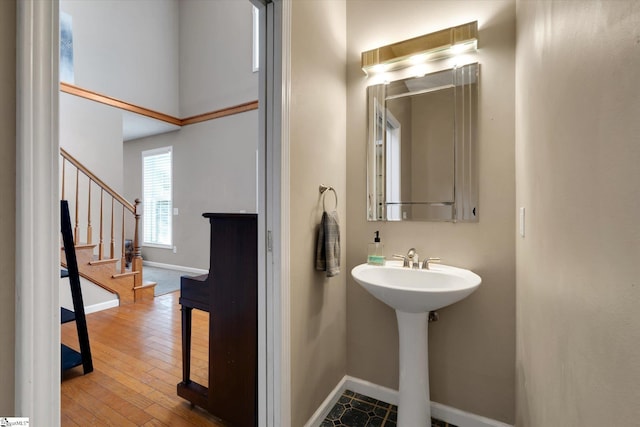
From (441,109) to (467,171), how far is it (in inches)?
15.3

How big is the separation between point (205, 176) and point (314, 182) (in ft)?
12.5

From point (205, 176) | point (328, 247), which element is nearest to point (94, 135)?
point (205, 176)

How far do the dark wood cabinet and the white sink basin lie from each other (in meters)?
0.56

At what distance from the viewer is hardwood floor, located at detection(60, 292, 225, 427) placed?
5.37 feet

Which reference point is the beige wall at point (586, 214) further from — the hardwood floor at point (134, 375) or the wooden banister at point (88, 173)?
the wooden banister at point (88, 173)

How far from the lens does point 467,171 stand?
1579 mm

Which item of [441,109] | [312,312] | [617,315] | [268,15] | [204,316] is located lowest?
[204,316]

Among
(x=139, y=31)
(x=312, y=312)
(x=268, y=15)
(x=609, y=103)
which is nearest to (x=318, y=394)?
(x=312, y=312)

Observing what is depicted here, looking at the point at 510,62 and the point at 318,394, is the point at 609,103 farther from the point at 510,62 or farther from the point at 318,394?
the point at 318,394

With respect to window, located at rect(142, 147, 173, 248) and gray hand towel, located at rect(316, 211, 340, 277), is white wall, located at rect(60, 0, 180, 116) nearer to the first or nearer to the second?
window, located at rect(142, 147, 173, 248)

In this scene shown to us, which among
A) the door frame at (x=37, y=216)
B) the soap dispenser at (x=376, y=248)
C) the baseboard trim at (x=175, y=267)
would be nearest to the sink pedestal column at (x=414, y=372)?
the soap dispenser at (x=376, y=248)

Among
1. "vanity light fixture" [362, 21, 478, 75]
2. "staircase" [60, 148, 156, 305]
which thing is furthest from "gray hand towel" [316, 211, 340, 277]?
"staircase" [60, 148, 156, 305]

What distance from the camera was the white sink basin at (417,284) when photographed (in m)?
1.25

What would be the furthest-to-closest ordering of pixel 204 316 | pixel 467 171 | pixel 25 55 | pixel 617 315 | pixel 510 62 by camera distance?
pixel 204 316, pixel 467 171, pixel 510 62, pixel 25 55, pixel 617 315
